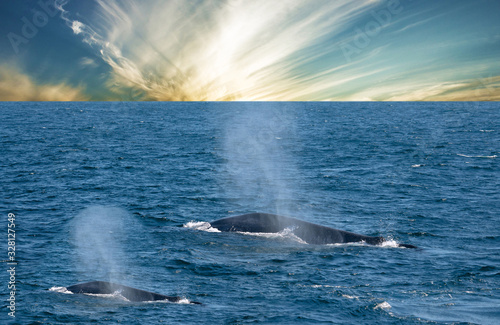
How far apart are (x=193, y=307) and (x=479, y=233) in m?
21.5

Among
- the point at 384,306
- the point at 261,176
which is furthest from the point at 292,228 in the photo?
the point at 261,176

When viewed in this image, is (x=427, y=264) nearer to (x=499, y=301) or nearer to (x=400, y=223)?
(x=499, y=301)

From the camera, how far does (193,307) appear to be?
21.7m

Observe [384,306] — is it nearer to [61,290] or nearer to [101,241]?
[61,290]

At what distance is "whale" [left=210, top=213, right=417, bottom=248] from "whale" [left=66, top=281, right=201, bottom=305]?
10.4 metres

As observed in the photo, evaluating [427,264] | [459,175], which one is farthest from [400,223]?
[459,175]

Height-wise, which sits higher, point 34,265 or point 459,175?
point 459,175

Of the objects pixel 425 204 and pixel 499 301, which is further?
pixel 425 204

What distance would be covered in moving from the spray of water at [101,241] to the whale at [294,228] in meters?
6.83

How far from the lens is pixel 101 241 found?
105 feet

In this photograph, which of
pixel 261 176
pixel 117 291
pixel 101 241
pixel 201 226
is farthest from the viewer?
pixel 261 176

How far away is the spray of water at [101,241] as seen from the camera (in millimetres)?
26500

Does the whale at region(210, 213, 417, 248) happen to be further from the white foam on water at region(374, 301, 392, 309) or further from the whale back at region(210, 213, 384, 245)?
the white foam on water at region(374, 301, 392, 309)

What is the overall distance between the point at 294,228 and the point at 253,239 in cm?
286
